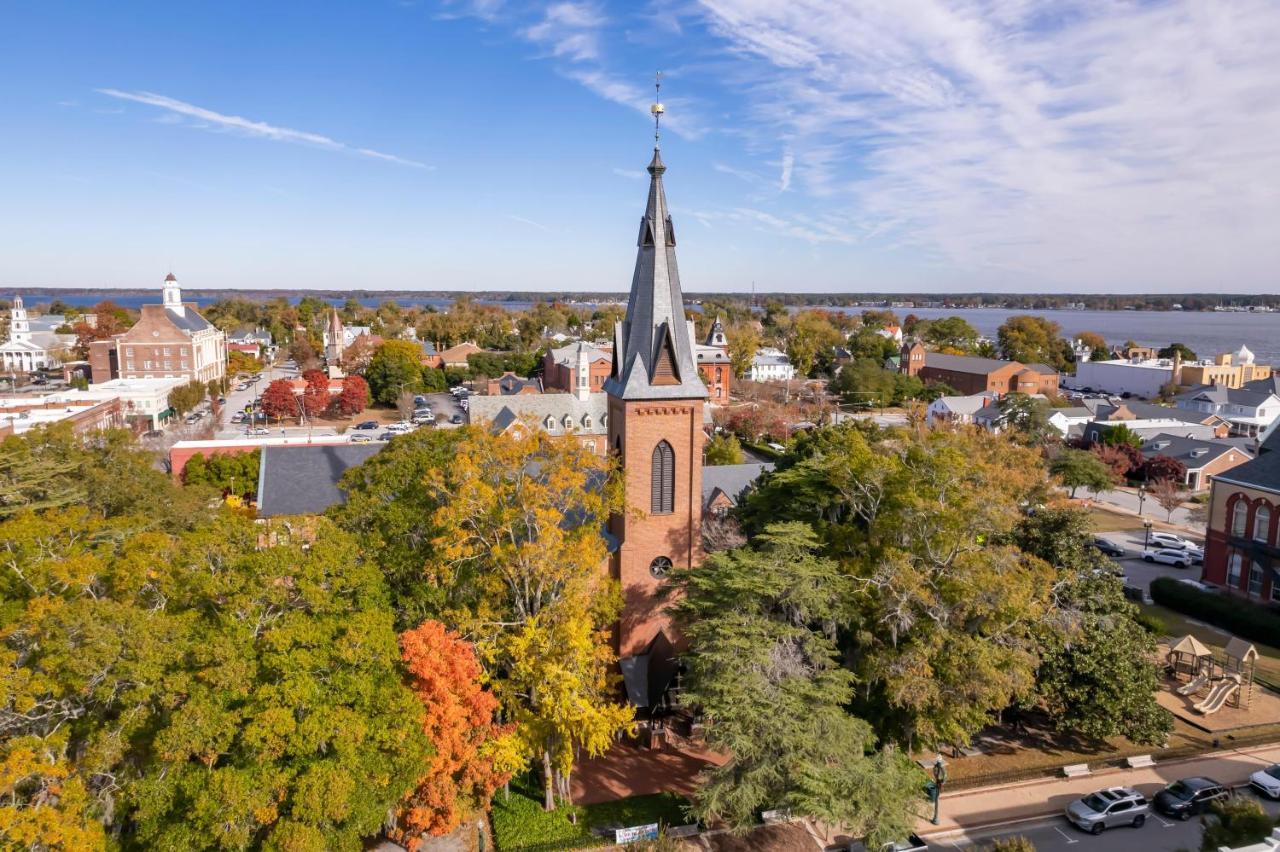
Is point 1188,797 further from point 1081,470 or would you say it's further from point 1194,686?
point 1081,470

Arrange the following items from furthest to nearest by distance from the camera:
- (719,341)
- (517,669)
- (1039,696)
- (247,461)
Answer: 1. (719,341)
2. (247,461)
3. (1039,696)
4. (517,669)

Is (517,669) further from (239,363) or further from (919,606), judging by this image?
(239,363)

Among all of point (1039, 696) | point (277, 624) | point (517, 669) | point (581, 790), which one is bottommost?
point (581, 790)

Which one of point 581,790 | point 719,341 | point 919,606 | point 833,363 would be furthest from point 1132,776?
point 833,363

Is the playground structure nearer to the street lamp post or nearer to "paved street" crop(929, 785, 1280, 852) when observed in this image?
"paved street" crop(929, 785, 1280, 852)

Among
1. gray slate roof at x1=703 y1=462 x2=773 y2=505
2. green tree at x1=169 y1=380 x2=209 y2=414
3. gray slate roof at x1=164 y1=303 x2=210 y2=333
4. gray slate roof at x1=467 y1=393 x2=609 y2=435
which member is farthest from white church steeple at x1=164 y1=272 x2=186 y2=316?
gray slate roof at x1=703 y1=462 x2=773 y2=505
